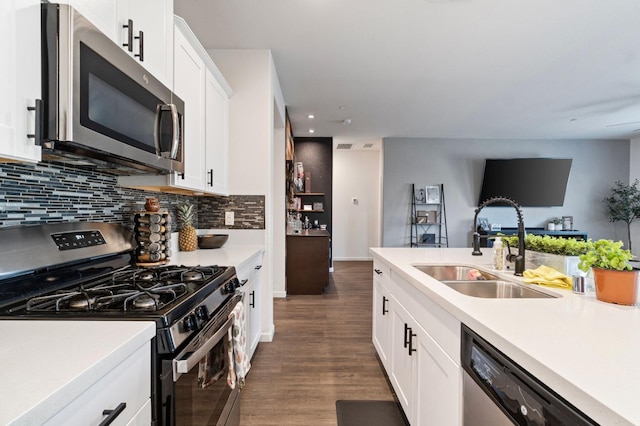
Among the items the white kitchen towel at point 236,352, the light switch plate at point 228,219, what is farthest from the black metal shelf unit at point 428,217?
the white kitchen towel at point 236,352

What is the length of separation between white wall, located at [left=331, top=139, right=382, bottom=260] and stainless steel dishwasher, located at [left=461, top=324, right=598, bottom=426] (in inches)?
274

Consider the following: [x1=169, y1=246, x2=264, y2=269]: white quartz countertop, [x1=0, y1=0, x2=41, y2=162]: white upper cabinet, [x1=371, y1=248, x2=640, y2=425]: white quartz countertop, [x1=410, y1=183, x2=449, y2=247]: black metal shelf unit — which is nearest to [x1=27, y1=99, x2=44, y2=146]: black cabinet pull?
[x1=0, y1=0, x2=41, y2=162]: white upper cabinet

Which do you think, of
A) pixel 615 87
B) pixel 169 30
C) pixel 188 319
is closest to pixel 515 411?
pixel 188 319

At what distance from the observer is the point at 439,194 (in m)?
6.42

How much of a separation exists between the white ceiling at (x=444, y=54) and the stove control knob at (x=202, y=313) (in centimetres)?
213

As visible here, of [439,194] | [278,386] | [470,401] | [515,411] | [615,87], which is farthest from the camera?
[439,194]

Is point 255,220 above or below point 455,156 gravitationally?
below

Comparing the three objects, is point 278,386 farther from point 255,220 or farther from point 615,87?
point 615,87

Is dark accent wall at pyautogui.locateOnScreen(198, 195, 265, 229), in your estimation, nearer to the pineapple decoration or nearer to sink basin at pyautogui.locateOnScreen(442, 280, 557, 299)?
the pineapple decoration

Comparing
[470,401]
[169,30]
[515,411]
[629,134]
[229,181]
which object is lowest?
[470,401]

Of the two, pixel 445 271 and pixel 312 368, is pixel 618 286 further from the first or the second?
pixel 312 368

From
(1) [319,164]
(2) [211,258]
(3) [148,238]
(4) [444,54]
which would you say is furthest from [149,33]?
(1) [319,164]

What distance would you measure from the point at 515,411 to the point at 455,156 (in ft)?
20.9

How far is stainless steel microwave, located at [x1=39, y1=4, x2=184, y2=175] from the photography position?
2.98 ft
